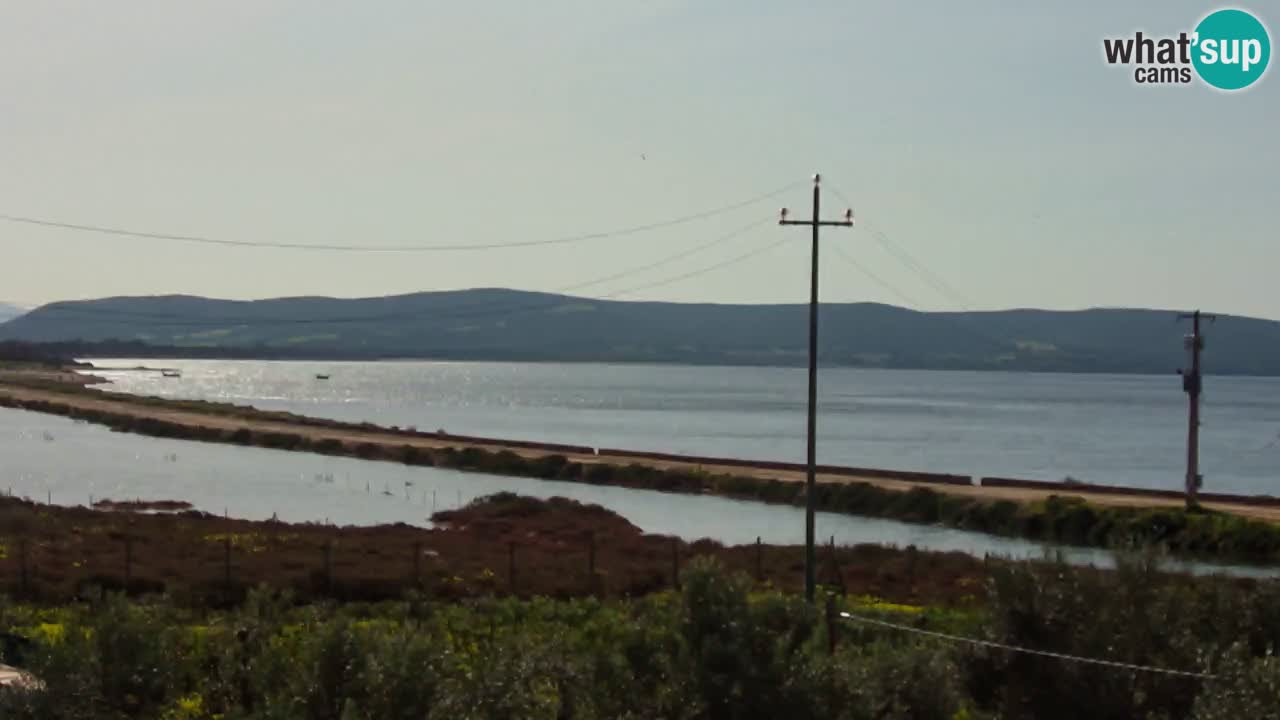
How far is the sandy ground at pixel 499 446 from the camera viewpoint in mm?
73438

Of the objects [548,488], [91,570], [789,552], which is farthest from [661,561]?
[548,488]

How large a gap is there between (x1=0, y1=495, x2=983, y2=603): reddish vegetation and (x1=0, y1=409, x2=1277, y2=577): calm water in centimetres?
618

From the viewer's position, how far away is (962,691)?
20.4 meters

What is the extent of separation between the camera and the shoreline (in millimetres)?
61750

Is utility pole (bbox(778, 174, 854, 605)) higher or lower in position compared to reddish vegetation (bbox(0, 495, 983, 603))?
higher

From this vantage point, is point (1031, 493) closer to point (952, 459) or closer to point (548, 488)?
point (548, 488)

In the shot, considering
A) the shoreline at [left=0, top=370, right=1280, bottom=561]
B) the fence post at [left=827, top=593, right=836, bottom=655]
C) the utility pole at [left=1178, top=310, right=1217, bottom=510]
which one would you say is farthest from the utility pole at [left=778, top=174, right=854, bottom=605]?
the utility pole at [left=1178, top=310, right=1217, bottom=510]

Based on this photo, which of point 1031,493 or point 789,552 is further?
point 1031,493

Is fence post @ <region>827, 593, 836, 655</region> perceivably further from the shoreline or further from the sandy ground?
the sandy ground

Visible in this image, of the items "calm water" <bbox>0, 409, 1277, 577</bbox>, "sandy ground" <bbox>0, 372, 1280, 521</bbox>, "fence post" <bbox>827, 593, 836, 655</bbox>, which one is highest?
"fence post" <bbox>827, 593, 836, 655</bbox>

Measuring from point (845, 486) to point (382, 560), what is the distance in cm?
3987

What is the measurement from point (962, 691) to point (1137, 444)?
139891 millimetres

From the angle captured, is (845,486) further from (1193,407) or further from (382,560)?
(382,560)

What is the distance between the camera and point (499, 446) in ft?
380
